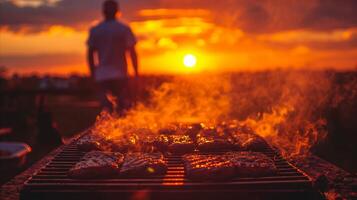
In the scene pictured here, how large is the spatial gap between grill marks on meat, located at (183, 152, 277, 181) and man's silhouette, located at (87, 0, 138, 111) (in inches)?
145

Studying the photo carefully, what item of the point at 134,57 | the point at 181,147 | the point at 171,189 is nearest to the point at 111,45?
the point at 134,57

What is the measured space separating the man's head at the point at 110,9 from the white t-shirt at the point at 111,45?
118mm

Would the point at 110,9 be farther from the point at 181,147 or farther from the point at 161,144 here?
the point at 181,147

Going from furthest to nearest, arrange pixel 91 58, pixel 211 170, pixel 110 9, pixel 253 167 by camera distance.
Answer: pixel 91 58
pixel 110 9
pixel 253 167
pixel 211 170

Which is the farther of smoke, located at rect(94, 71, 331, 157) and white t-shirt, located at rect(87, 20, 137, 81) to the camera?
smoke, located at rect(94, 71, 331, 157)

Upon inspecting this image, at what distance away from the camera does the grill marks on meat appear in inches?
136

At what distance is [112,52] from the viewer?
722cm

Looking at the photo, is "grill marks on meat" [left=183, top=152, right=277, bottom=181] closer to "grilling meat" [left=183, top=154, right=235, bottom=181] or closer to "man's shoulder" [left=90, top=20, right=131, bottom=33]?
"grilling meat" [left=183, top=154, right=235, bottom=181]

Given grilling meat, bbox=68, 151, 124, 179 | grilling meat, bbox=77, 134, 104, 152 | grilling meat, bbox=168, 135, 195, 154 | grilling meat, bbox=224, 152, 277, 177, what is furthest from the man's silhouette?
grilling meat, bbox=224, 152, 277, 177

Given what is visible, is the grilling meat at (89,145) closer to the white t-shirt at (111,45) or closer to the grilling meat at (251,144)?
the grilling meat at (251,144)

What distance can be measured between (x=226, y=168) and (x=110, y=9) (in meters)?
4.47

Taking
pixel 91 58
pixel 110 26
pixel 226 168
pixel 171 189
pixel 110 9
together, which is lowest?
pixel 171 189

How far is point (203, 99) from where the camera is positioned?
33.6ft

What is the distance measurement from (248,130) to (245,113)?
4.28 m
